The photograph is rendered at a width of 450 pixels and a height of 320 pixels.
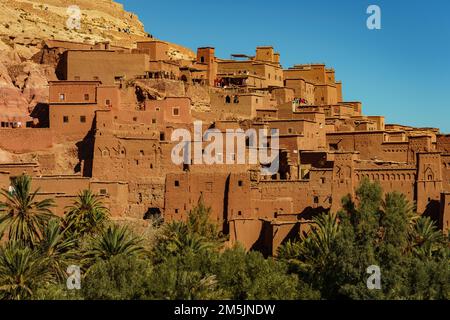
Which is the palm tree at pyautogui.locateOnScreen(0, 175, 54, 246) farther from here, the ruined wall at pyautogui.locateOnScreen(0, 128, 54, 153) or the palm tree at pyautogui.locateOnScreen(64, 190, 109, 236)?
the ruined wall at pyautogui.locateOnScreen(0, 128, 54, 153)

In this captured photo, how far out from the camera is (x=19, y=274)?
92.8 feet

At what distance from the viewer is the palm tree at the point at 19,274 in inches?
1096

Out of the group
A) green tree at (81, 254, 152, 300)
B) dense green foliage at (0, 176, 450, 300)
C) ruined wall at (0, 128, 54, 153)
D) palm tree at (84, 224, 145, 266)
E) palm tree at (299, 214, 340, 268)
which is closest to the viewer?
green tree at (81, 254, 152, 300)

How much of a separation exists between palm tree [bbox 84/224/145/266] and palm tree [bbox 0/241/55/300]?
300cm

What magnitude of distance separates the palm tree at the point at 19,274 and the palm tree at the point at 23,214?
4.33 meters

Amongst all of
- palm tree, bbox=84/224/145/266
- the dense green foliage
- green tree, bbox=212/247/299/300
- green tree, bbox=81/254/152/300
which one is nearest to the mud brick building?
the dense green foliage

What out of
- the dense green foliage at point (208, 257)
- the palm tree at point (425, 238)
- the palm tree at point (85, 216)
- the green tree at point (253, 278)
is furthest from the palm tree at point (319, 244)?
the palm tree at point (85, 216)

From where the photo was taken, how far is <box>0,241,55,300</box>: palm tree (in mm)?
27844

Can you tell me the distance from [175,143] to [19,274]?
47.9ft

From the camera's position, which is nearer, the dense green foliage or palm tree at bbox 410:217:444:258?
the dense green foliage

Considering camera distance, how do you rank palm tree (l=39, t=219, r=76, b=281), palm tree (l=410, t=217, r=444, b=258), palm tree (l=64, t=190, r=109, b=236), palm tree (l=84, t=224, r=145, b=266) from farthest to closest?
palm tree (l=64, t=190, r=109, b=236) < palm tree (l=410, t=217, r=444, b=258) < palm tree (l=84, t=224, r=145, b=266) < palm tree (l=39, t=219, r=76, b=281)
